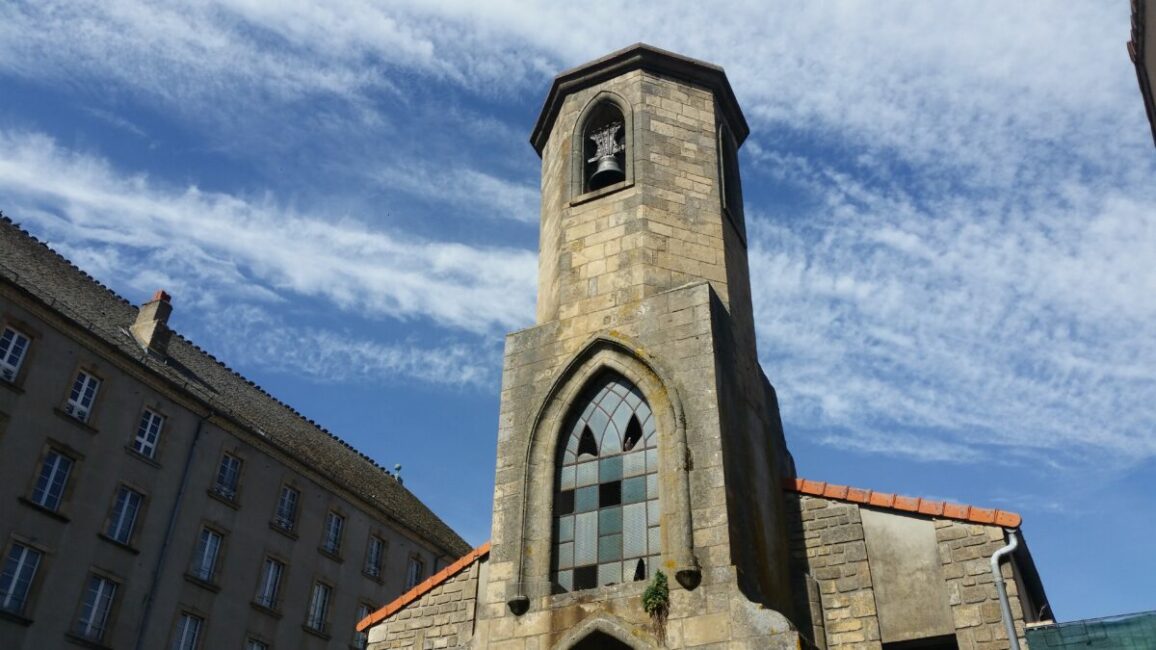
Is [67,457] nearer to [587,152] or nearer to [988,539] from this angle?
[587,152]

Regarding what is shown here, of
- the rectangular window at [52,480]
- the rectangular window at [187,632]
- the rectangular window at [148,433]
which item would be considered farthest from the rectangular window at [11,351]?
the rectangular window at [187,632]

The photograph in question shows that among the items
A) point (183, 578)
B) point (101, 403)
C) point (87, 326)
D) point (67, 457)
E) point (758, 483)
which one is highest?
point (87, 326)

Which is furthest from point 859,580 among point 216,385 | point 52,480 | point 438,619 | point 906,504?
point 216,385

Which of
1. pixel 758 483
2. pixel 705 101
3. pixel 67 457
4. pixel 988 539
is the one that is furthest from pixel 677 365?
pixel 67 457

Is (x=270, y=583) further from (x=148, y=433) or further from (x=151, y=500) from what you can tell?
(x=148, y=433)

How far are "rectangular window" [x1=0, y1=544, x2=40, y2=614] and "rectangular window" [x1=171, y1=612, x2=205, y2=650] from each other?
388 centimetres

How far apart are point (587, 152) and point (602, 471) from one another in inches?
202

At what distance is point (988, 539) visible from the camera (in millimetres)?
10344

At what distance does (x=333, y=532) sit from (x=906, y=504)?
21364 millimetres

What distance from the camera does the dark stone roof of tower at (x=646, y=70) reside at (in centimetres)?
1377

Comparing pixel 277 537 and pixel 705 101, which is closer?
pixel 705 101

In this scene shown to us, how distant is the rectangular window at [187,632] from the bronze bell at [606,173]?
16649 millimetres

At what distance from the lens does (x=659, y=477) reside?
10.6 meters

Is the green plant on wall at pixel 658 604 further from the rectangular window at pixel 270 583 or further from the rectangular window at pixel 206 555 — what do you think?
the rectangular window at pixel 270 583
